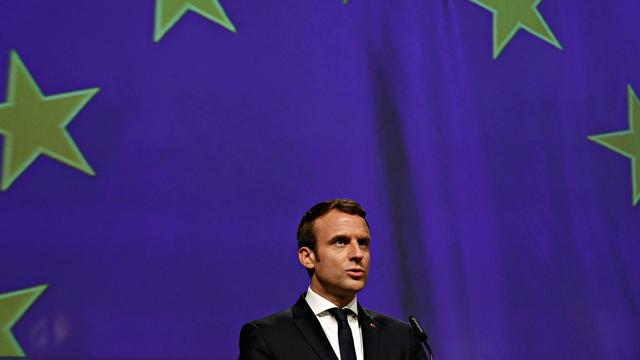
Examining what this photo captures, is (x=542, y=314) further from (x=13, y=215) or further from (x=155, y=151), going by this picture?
(x=13, y=215)

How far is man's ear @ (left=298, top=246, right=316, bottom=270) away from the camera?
2.51 m

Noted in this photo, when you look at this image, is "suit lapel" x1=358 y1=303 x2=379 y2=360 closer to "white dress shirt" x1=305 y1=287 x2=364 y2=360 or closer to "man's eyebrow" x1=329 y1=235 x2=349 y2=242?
"white dress shirt" x1=305 y1=287 x2=364 y2=360

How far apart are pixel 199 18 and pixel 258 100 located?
0.37 metres

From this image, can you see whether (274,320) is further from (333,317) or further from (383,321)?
(383,321)

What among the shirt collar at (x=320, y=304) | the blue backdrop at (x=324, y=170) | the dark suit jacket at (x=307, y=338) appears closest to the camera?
the dark suit jacket at (x=307, y=338)

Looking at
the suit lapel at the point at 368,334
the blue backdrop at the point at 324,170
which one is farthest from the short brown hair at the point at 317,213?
the blue backdrop at the point at 324,170

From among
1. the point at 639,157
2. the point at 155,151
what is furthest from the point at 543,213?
the point at 155,151

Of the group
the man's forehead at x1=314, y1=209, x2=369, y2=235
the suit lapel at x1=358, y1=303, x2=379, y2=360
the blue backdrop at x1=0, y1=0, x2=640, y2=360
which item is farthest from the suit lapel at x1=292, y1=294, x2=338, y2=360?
the blue backdrop at x1=0, y1=0, x2=640, y2=360

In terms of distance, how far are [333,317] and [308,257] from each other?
0.61 ft

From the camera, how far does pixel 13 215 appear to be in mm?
2947

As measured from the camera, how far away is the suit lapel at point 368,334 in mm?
2400

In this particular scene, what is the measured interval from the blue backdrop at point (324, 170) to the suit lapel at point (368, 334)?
63 centimetres

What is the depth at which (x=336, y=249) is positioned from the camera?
8.07 ft

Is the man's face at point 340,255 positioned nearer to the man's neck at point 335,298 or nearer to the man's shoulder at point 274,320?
the man's neck at point 335,298
